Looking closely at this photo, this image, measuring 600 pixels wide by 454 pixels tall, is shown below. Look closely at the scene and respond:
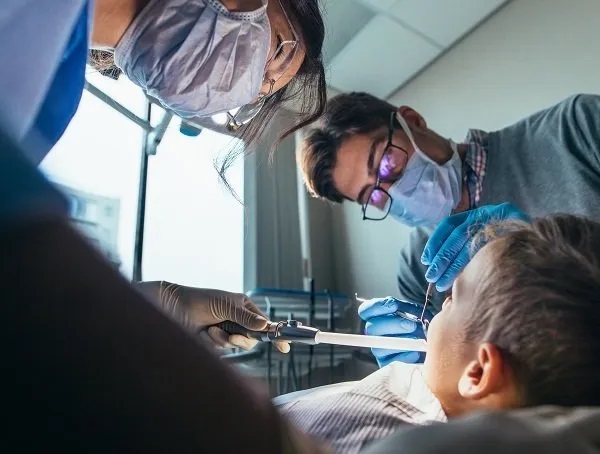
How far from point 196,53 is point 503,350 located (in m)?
0.72

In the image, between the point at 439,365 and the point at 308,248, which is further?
the point at 308,248

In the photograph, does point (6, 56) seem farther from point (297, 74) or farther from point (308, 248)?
point (308, 248)

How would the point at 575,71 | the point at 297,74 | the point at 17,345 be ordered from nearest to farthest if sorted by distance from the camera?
the point at 17,345 < the point at 297,74 < the point at 575,71

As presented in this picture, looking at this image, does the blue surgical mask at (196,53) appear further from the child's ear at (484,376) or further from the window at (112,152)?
the child's ear at (484,376)

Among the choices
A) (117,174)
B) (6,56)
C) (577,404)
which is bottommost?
(577,404)

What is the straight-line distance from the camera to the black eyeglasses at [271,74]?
1081 millimetres

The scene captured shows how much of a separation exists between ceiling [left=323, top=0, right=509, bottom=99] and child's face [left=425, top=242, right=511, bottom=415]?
143cm

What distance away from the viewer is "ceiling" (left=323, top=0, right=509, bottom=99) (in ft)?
7.00

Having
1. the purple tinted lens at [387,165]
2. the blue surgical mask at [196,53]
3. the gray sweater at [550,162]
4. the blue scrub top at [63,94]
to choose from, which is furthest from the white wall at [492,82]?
the blue scrub top at [63,94]

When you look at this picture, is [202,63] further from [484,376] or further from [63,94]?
[484,376]

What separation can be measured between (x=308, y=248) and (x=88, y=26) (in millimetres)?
1891

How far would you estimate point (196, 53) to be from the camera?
0.98m

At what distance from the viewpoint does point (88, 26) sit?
63 centimetres

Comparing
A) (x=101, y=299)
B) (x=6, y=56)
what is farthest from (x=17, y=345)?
(x=6, y=56)
